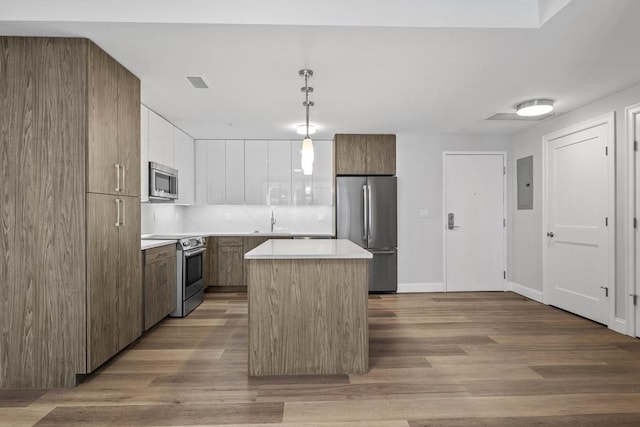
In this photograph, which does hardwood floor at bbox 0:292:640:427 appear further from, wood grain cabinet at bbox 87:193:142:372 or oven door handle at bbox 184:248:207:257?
oven door handle at bbox 184:248:207:257

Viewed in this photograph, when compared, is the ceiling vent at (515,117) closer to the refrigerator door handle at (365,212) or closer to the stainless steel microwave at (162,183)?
the refrigerator door handle at (365,212)

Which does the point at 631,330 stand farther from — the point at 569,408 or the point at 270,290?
the point at 270,290

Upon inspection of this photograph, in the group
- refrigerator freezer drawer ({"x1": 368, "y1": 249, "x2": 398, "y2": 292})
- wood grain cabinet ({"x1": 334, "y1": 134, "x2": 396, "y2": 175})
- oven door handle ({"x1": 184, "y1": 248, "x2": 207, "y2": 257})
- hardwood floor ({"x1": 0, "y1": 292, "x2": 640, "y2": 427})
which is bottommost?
hardwood floor ({"x1": 0, "y1": 292, "x2": 640, "y2": 427})

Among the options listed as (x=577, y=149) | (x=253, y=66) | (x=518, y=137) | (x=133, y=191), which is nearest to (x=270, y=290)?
(x=133, y=191)

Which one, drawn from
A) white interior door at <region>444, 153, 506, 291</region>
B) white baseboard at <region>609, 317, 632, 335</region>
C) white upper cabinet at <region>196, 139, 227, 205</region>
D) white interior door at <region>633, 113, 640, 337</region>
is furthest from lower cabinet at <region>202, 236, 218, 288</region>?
white interior door at <region>633, 113, 640, 337</region>

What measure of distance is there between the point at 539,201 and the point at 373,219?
2093mm

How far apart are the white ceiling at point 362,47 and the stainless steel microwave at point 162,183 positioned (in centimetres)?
71

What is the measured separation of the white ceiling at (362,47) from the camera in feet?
7.09

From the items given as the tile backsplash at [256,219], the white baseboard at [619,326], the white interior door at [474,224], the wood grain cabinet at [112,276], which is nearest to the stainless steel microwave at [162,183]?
the wood grain cabinet at [112,276]

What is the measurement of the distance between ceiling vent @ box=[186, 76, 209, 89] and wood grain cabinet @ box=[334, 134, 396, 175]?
2.30 metres

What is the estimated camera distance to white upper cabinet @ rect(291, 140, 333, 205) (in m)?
5.52

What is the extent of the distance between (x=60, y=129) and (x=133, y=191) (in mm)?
747

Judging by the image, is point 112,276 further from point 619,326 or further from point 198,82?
point 619,326

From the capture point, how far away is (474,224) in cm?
517
